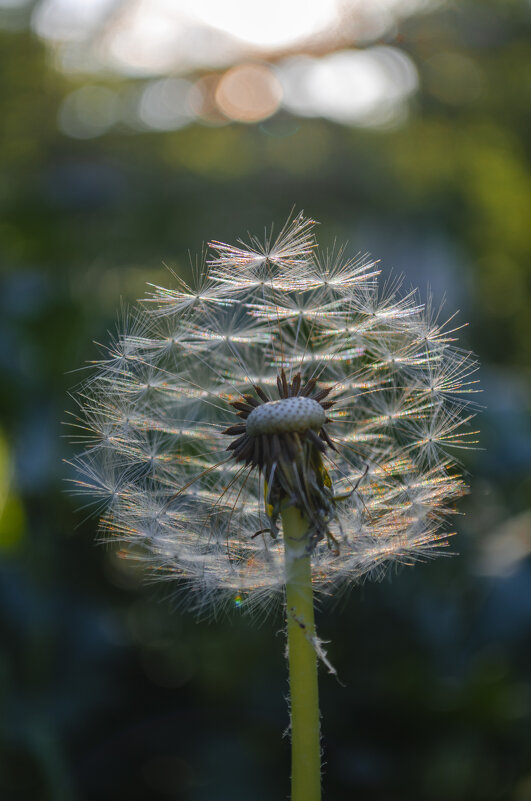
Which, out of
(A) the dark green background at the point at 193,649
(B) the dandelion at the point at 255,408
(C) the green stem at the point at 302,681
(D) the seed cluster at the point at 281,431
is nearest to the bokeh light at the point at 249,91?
(A) the dark green background at the point at 193,649

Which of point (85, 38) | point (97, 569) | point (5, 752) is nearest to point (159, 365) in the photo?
point (5, 752)

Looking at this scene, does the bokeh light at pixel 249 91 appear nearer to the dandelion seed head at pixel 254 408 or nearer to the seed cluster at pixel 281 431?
the dandelion seed head at pixel 254 408

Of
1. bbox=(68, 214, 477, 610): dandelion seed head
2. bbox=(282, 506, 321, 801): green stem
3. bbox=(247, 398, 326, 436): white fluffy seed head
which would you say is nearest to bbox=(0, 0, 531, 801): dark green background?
bbox=(68, 214, 477, 610): dandelion seed head

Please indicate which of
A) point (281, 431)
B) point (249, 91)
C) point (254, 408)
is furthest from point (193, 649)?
point (249, 91)

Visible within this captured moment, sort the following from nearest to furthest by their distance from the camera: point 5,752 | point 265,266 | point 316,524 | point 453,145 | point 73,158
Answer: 1. point 316,524
2. point 265,266
3. point 5,752
4. point 73,158
5. point 453,145

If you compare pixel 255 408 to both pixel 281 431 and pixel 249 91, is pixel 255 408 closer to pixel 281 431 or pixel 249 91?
pixel 281 431

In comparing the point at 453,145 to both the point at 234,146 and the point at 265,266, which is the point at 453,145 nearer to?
the point at 234,146
